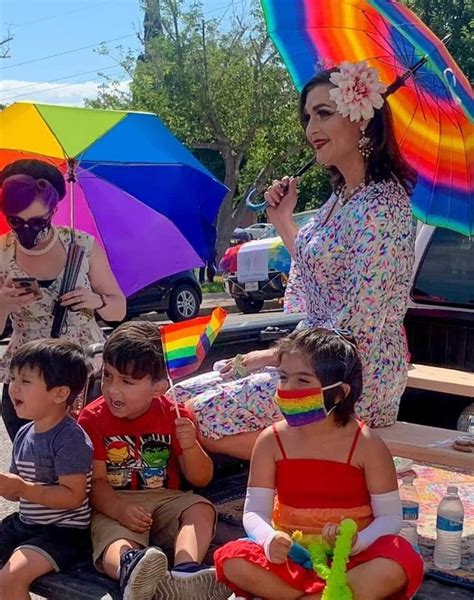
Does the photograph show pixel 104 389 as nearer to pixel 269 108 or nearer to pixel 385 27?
pixel 385 27

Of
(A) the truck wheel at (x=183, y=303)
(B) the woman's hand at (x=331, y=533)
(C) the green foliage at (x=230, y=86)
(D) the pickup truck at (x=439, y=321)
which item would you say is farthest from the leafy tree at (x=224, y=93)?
(B) the woman's hand at (x=331, y=533)

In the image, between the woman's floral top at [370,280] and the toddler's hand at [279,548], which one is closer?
the toddler's hand at [279,548]

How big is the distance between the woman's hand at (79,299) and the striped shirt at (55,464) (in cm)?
69

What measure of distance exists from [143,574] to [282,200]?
6.14 ft

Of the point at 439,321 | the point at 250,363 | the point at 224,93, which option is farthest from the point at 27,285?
the point at 224,93

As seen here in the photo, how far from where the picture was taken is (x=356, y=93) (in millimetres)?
3387

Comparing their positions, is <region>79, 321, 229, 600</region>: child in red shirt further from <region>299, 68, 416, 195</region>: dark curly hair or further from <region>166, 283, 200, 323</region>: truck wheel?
<region>166, 283, 200, 323</region>: truck wheel

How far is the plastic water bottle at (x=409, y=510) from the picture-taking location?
328cm

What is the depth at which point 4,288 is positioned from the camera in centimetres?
370

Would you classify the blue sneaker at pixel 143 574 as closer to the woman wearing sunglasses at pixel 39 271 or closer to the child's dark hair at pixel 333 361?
the child's dark hair at pixel 333 361

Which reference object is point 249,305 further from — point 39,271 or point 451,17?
point 39,271

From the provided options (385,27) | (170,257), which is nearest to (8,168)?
(170,257)

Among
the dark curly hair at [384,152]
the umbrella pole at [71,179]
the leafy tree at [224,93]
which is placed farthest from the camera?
the leafy tree at [224,93]

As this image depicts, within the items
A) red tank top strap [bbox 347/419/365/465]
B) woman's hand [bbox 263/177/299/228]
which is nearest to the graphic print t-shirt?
red tank top strap [bbox 347/419/365/465]
